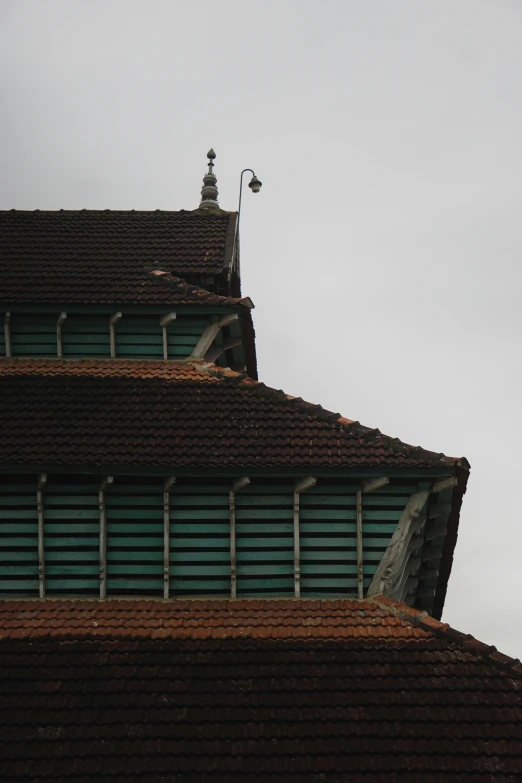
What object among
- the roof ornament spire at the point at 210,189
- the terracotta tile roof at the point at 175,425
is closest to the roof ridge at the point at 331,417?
the terracotta tile roof at the point at 175,425

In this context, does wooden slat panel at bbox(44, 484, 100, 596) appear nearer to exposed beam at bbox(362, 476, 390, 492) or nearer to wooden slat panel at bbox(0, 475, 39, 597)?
wooden slat panel at bbox(0, 475, 39, 597)

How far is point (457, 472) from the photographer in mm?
14266

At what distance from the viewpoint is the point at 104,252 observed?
18688 mm

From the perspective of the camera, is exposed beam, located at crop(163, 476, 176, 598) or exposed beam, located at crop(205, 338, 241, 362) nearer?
exposed beam, located at crop(163, 476, 176, 598)

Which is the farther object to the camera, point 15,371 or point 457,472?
point 15,371

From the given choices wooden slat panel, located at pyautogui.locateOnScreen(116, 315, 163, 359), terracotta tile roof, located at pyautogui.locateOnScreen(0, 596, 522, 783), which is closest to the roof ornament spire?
wooden slat panel, located at pyautogui.locateOnScreen(116, 315, 163, 359)

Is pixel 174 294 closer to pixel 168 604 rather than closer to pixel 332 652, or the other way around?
pixel 168 604

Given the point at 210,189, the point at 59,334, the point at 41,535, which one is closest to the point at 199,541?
the point at 41,535

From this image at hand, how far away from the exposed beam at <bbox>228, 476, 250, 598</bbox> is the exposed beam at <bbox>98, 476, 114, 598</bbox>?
1.70m

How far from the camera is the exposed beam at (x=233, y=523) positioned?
14.2 metres

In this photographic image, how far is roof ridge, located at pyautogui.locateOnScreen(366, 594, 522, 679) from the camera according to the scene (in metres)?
13.0

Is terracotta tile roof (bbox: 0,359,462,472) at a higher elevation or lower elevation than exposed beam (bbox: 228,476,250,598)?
higher

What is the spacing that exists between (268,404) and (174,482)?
6.53 ft

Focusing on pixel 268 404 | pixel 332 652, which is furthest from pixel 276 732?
pixel 268 404
